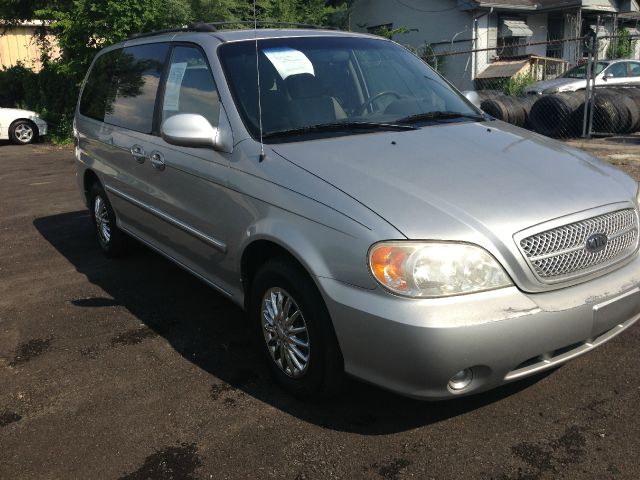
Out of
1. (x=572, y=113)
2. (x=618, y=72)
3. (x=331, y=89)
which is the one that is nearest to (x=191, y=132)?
(x=331, y=89)

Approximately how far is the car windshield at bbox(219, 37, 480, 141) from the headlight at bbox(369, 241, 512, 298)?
1124mm

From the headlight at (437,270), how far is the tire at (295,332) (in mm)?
445

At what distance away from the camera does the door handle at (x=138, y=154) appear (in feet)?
14.6

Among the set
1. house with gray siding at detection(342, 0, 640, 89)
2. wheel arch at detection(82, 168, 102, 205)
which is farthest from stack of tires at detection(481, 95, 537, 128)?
wheel arch at detection(82, 168, 102, 205)

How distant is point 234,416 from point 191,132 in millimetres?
1514

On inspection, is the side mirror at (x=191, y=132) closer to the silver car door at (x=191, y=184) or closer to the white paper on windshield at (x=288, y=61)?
the silver car door at (x=191, y=184)

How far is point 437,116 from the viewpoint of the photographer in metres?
3.87

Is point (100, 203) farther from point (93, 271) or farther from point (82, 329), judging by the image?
point (82, 329)

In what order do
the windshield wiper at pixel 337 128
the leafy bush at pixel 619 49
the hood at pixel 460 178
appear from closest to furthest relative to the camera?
1. the hood at pixel 460 178
2. the windshield wiper at pixel 337 128
3. the leafy bush at pixel 619 49

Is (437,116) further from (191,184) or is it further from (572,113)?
(572,113)

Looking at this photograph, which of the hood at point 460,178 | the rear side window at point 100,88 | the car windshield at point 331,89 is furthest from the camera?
the rear side window at point 100,88

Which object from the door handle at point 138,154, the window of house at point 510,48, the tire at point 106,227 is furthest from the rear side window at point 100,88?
the window of house at point 510,48

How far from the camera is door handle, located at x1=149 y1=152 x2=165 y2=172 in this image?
13.6 feet

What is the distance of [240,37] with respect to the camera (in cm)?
390
